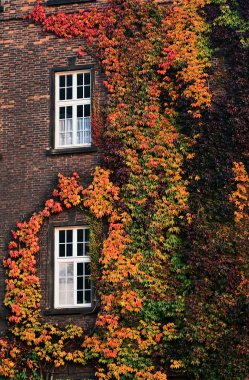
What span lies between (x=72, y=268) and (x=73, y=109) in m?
4.50

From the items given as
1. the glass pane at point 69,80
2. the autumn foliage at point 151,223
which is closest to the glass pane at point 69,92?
the glass pane at point 69,80

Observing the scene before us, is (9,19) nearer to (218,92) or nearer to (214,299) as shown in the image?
(218,92)

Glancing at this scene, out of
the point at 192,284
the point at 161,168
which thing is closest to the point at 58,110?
the point at 161,168

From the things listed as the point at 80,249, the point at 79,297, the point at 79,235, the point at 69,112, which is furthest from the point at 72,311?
the point at 69,112

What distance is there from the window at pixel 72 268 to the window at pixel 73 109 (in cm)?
255

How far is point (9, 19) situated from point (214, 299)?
1031cm

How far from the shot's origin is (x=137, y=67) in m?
27.1

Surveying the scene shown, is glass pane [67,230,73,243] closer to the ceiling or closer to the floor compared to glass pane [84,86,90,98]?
closer to the floor

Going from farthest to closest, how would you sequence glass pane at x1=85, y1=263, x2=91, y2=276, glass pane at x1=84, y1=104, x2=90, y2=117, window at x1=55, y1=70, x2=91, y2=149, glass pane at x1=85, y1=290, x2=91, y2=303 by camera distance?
glass pane at x1=84, y1=104, x2=90, y2=117 < window at x1=55, y1=70, x2=91, y2=149 < glass pane at x1=85, y1=263, x2=91, y2=276 < glass pane at x1=85, y1=290, x2=91, y2=303

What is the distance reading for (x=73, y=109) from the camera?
27.6 m

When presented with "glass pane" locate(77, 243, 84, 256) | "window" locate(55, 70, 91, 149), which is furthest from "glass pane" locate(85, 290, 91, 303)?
"window" locate(55, 70, 91, 149)

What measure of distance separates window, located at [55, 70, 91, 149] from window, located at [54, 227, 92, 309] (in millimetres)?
2554

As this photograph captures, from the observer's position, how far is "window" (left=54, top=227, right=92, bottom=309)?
26188mm

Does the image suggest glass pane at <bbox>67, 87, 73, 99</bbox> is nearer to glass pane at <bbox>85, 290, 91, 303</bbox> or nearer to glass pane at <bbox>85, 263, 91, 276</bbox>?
glass pane at <bbox>85, 263, 91, 276</bbox>
